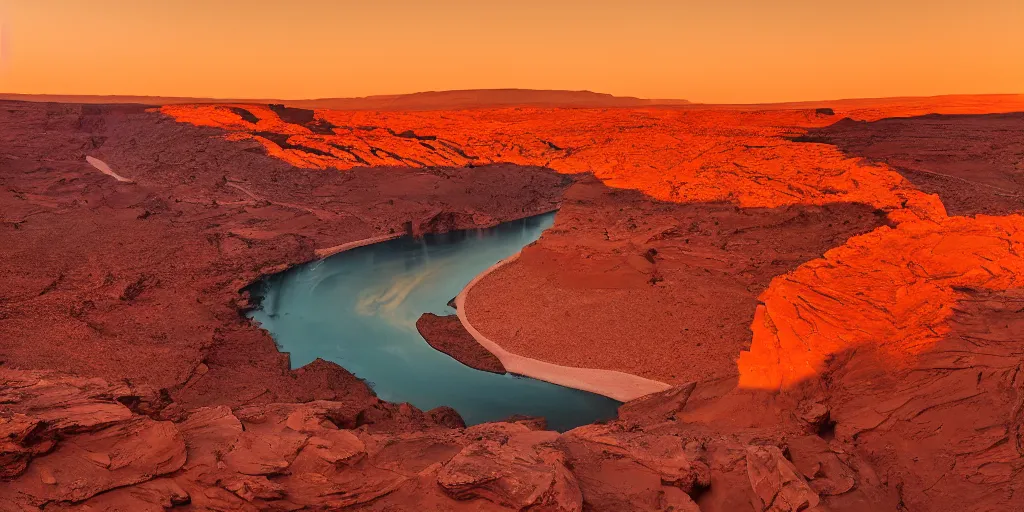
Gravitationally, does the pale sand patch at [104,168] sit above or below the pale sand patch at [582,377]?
above

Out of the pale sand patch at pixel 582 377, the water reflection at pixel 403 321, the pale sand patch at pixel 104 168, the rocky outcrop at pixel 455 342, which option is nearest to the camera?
the pale sand patch at pixel 582 377

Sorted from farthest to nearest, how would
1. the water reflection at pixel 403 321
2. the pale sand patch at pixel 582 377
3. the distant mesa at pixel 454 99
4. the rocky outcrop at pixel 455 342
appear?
the distant mesa at pixel 454 99
the rocky outcrop at pixel 455 342
the water reflection at pixel 403 321
the pale sand patch at pixel 582 377

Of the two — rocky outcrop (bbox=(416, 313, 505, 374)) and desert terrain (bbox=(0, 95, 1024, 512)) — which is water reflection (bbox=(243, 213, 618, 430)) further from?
desert terrain (bbox=(0, 95, 1024, 512))

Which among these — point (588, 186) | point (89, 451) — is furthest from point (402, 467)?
point (588, 186)

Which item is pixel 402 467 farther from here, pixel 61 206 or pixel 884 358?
pixel 61 206

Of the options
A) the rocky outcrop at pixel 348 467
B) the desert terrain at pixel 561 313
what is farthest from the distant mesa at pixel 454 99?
the rocky outcrop at pixel 348 467

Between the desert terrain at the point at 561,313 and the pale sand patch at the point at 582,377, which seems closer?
the desert terrain at the point at 561,313

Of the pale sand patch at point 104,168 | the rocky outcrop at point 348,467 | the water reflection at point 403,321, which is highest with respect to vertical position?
the pale sand patch at point 104,168

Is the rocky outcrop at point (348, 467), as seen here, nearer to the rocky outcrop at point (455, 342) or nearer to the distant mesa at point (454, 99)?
the rocky outcrop at point (455, 342)
